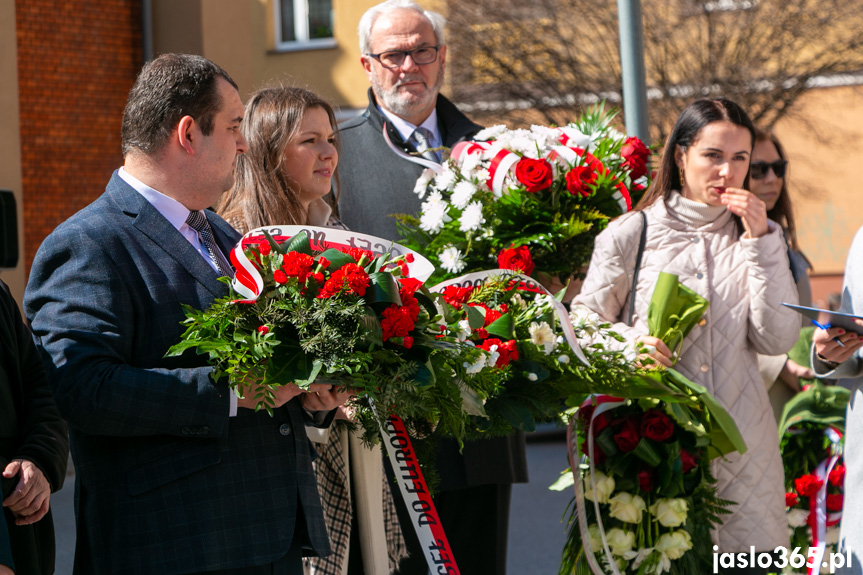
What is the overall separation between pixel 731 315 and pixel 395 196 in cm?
132

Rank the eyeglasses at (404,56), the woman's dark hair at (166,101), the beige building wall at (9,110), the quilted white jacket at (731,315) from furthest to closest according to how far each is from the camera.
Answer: the beige building wall at (9,110) → the eyeglasses at (404,56) → the quilted white jacket at (731,315) → the woman's dark hair at (166,101)

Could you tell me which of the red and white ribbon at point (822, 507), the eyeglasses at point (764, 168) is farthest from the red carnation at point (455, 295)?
the eyeglasses at point (764, 168)

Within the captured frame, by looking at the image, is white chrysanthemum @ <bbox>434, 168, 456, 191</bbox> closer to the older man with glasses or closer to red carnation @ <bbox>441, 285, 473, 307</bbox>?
the older man with glasses

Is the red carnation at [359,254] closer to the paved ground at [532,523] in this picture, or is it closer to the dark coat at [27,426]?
the dark coat at [27,426]

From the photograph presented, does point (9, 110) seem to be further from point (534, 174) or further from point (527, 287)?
point (527, 287)

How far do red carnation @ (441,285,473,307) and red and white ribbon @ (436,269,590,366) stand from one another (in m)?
0.03

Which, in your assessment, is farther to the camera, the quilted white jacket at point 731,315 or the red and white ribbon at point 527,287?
the quilted white jacket at point 731,315

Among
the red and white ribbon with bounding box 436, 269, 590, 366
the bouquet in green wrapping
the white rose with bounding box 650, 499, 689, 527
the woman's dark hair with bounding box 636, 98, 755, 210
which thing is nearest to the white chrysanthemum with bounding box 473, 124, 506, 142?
the woman's dark hair with bounding box 636, 98, 755, 210

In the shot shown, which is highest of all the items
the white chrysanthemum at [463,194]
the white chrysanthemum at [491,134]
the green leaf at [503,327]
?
the white chrysanthemum at [491,134]

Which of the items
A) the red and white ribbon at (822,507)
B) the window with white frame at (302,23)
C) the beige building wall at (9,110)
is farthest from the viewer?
the window with white frame at (302,23)

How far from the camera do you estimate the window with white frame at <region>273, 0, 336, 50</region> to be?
21.5 metres

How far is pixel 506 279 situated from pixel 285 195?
83cm

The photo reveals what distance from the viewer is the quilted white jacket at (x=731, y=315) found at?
3938 mm

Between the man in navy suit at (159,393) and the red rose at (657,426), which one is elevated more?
the man in navy suit at (159,393)
